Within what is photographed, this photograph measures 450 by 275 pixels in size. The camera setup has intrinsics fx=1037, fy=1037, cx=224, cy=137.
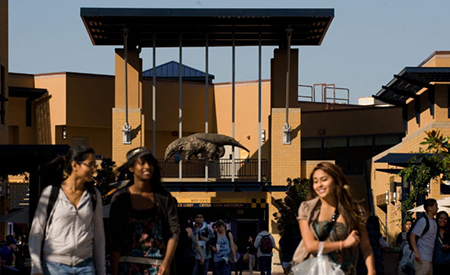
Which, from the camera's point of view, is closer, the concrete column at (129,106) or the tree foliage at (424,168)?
the tree foliage at (424,168)

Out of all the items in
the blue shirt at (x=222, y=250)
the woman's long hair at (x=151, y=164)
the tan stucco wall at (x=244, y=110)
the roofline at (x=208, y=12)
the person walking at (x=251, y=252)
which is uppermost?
the roofline at (x=208, y=12)

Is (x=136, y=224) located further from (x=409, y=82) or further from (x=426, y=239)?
(x=409, y=82)

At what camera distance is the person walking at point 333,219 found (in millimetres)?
7879

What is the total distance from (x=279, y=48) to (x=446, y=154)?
58.9ft

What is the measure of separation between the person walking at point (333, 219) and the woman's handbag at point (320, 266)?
0.04m

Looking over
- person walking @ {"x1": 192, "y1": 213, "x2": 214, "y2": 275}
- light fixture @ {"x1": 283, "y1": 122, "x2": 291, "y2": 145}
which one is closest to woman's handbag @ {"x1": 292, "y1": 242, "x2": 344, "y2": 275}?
person walking @ {"x1": 192, "y1": 213, "x2": 214, "y2": 275}

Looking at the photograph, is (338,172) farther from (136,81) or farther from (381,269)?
(136,81)

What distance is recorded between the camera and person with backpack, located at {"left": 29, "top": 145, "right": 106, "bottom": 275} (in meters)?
7.94

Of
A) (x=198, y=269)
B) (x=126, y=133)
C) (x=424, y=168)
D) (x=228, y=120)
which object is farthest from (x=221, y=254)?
(x=228, y=120)

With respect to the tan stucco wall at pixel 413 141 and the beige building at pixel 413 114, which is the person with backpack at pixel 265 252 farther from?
the tan stucco wall at pixel 413 141

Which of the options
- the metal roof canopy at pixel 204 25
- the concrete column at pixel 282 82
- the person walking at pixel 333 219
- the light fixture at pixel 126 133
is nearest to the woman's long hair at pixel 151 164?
the person walking at pixel 333 219

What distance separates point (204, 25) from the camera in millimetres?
41188

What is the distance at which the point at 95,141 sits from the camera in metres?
49.5

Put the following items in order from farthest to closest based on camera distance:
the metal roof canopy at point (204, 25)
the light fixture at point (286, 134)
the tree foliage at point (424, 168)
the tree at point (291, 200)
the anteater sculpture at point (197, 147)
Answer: the anteater sculpture at point (197, 147) → the light fixture at point (286, 134) → the metal roof canopy at point (204, 25) → the tree at point (291, 200) → the tree foliage at point (424, 168)
